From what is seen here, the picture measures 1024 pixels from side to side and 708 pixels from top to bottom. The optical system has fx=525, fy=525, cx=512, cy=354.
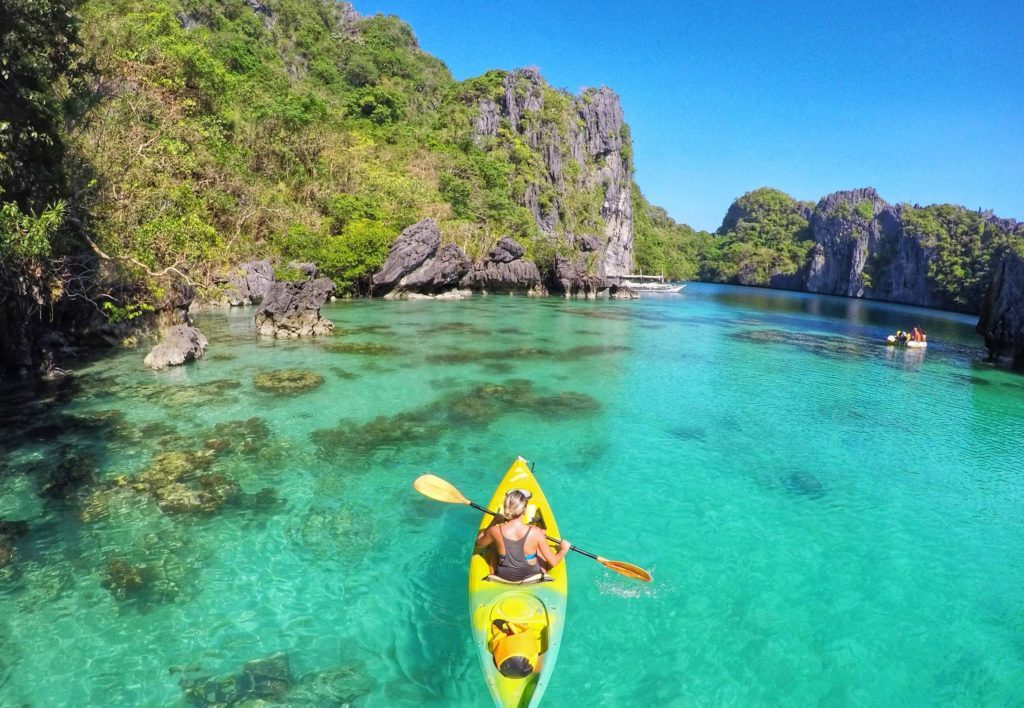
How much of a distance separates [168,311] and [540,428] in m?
17.1

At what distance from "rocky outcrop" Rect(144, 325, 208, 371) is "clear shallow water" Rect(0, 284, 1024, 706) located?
0.58m

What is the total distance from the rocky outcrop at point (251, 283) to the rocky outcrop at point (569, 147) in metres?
39.8

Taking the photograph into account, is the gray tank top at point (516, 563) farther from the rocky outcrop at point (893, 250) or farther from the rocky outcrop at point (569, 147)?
the rocky outcrop at point (893, 250)

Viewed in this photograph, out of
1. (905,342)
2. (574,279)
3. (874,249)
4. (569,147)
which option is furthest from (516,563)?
(874,249)

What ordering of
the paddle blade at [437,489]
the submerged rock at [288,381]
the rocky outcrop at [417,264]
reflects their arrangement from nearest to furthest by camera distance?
the paddle blade at [437,489], the submerged rock at [288,381], the rocky outcrop at [417,264]

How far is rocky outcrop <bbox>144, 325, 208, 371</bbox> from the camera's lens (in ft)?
57.0

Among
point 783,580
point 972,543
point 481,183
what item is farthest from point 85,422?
point 481,183

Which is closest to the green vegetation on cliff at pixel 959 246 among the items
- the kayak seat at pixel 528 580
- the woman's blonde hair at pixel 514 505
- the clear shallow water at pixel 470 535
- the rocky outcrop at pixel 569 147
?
the rocky outcrop at pixel 569 147

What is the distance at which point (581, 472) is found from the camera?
1122 cm

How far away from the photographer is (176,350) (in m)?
17.8

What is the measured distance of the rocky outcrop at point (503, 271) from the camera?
172 feet

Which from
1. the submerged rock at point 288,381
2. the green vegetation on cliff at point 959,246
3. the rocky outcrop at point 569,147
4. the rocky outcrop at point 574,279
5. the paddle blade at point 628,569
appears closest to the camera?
the paddle blade at point 628,569

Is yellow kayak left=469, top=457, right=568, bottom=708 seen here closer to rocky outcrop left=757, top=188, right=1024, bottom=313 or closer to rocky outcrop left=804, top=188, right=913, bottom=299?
rocky outcrop left=757, top=188, right=1024, bottom=313

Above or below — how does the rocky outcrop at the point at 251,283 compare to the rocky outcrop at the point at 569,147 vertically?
below
